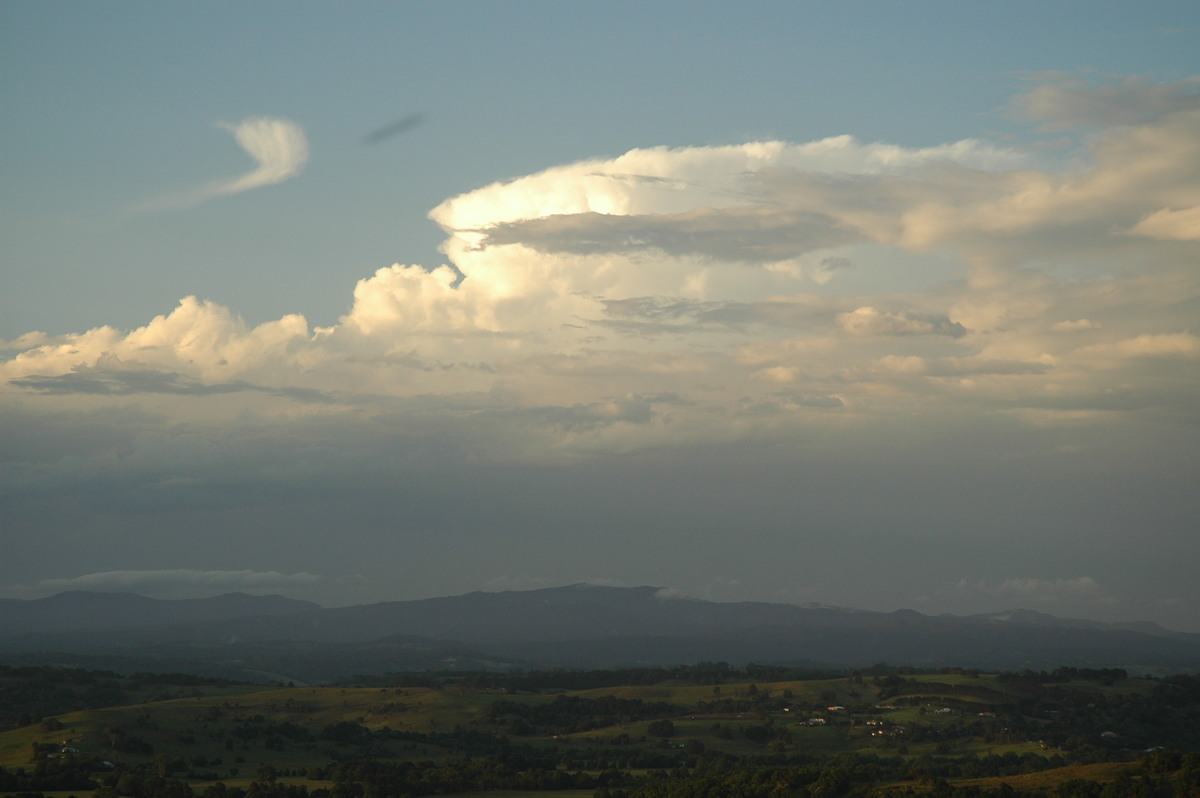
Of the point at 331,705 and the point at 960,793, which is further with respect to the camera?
the point at 331,705

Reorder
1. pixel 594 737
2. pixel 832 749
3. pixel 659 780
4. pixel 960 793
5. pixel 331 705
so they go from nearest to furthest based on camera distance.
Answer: pixel 960 793 < pixel 659 780 < pixel 832 749 < pixel 594 737 < pixel 331 705

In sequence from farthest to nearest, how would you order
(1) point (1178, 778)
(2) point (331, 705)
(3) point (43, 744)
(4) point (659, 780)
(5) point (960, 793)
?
(2) point (331, 705)
(3) point (43, 744)
(4) point (659, 780)
(5) point (960, 793)
(1) point (1178, 778)

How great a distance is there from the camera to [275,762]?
138m

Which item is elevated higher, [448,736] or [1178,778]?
[1178,778]

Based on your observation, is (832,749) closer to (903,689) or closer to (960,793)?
(903,689)

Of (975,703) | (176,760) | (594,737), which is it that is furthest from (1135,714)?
(176,760)

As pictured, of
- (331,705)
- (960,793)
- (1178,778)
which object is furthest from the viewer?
(331,705)

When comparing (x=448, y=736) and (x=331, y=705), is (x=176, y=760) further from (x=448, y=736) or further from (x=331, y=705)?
(x=331, y=705)

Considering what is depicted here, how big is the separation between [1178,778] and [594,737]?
10576 cm

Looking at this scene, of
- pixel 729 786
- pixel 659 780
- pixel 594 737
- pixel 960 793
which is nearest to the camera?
pixel 960 793

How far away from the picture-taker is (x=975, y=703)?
179 metres

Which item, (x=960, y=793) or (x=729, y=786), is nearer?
(x=960, y=793)

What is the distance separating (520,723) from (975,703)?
71.2m

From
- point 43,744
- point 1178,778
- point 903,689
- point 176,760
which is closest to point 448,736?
point 176,760
